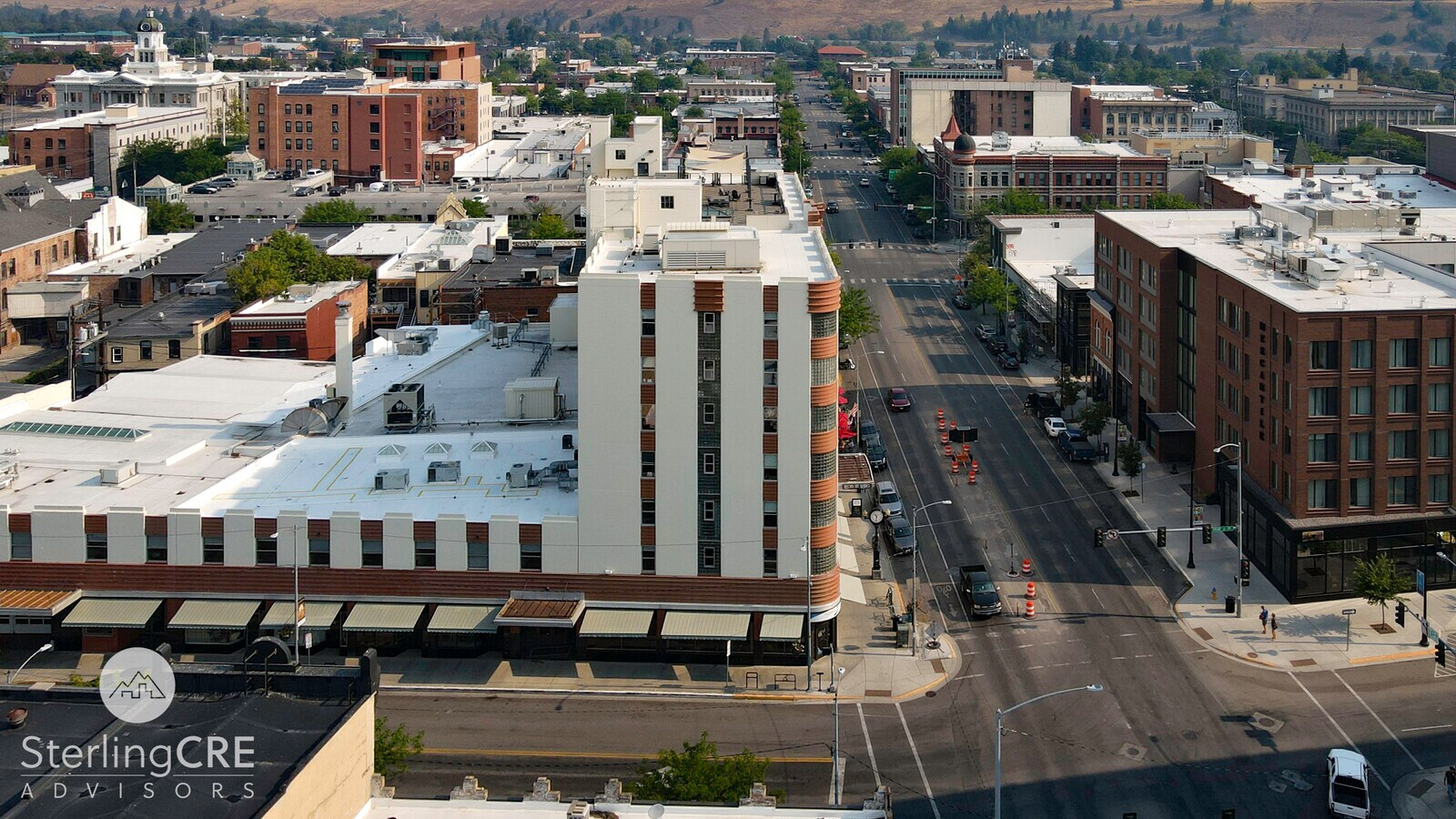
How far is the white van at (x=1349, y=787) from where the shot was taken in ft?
191

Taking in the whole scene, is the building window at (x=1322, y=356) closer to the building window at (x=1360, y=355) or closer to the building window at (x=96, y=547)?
the building window at (x=1360, y=355)

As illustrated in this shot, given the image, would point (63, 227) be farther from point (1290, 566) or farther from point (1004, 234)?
point (1290, 566)

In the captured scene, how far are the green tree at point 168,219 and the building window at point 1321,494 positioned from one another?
442 feet

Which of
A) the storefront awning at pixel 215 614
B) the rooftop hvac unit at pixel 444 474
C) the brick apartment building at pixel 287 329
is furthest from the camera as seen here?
the brick apartment building at pixel 287 329

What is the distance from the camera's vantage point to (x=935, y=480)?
10138cm

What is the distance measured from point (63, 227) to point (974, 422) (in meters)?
95.3

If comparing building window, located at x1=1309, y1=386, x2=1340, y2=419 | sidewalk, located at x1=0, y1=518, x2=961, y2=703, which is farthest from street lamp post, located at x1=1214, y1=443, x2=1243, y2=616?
sidewalk, located at x1=0, y1=518, x2=961, y2=703

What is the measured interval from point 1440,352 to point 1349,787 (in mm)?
31194

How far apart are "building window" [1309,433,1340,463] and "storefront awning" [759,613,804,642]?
28722 millimetres

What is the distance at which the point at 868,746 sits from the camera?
64.9m

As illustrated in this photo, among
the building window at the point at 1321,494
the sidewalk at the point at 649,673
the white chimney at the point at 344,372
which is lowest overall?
the sidewalk at the point at 649,673

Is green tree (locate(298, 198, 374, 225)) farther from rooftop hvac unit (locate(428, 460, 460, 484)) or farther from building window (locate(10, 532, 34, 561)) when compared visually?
building window (locate(10, 532, 34, 561))

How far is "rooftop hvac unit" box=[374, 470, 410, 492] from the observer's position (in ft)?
252

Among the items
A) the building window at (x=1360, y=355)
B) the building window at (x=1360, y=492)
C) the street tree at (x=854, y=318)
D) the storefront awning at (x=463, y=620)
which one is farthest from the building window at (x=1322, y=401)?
the street tree at (x=854, y=318)
